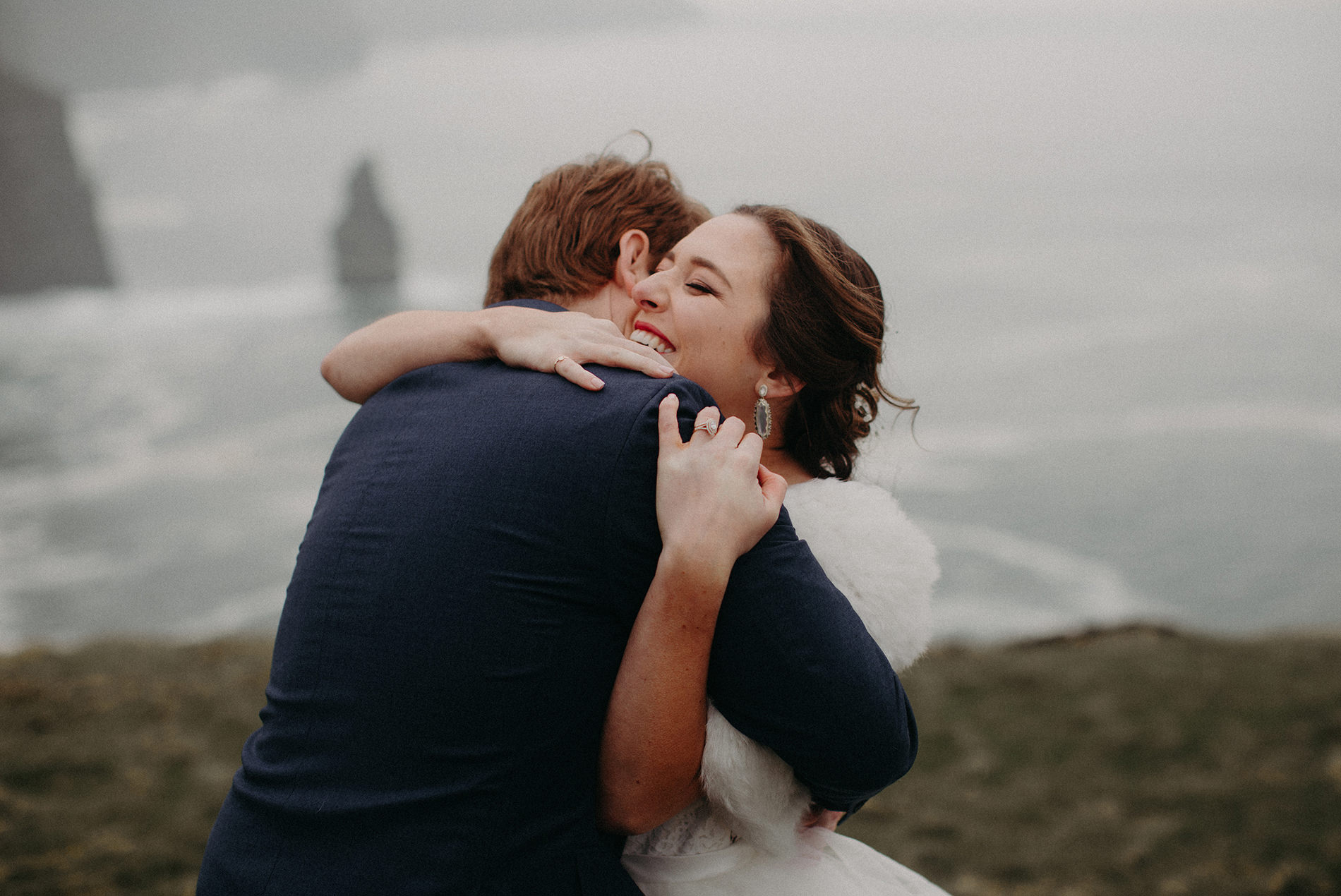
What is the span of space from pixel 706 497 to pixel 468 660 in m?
0.42

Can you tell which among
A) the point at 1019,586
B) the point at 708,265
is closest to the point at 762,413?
the point at 708,265

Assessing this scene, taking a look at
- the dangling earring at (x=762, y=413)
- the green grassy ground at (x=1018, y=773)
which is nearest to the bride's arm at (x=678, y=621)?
the dangling earring at (x=762, y=413)

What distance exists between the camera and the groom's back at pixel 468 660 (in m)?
1.30

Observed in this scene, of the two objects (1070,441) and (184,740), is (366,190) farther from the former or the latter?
(184,740)

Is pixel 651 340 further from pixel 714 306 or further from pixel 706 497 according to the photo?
pixel 706 497

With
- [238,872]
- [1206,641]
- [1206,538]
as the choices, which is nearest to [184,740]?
[238,872]

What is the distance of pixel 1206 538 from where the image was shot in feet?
174

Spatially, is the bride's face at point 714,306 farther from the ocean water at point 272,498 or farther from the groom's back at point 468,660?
the ocean water at point 272,498

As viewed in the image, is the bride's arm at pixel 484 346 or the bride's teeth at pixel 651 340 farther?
the bride's teeth at pixel 651 340

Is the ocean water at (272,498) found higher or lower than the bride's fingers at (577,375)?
lower

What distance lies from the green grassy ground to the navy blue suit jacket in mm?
3848

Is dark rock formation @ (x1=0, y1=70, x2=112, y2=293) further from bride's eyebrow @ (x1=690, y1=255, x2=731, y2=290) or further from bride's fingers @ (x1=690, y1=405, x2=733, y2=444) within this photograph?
bride's fingers @ (x1=690, y1=405, x2=733, y2=444)

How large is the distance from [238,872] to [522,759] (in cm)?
49

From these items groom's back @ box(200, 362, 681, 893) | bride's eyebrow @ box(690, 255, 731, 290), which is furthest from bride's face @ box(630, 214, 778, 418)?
groom's back @ box(200, 362, 681, 893)
